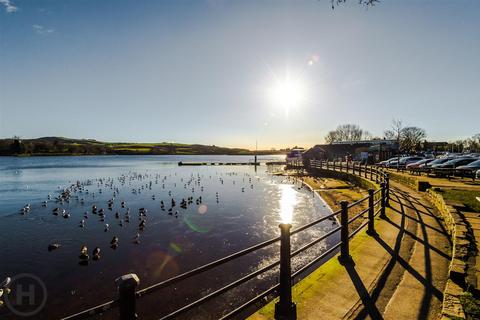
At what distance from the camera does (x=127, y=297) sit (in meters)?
2.71

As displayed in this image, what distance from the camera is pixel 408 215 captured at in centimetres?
1127

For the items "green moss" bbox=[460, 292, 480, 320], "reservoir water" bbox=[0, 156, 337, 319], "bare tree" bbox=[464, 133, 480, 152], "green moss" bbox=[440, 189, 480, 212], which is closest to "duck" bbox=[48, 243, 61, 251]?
"reservoir water" bbox=[0, 156, 337, 319]

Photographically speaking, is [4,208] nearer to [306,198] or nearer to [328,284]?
[306,198]

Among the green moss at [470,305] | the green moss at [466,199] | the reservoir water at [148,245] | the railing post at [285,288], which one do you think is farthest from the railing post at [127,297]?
the green moss at [466,199]

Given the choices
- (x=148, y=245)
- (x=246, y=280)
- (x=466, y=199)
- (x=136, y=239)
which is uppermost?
(x=246, y=280)

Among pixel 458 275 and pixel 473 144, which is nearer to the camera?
pixel 458 275

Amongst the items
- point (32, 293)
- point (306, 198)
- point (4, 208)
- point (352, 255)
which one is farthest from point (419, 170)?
point (4, 208)

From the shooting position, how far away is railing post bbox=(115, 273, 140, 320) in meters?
2.67

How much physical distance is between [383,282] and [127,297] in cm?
505

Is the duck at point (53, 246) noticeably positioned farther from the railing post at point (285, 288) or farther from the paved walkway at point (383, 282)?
the railing post at point (285, 288)

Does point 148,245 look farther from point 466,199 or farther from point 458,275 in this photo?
point 466,199

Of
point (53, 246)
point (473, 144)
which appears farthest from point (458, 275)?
point (473, 144)

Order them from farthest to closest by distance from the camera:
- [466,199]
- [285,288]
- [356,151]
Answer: [356,151]
[466,199]
[285,288]

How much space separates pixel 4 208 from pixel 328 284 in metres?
30.3
